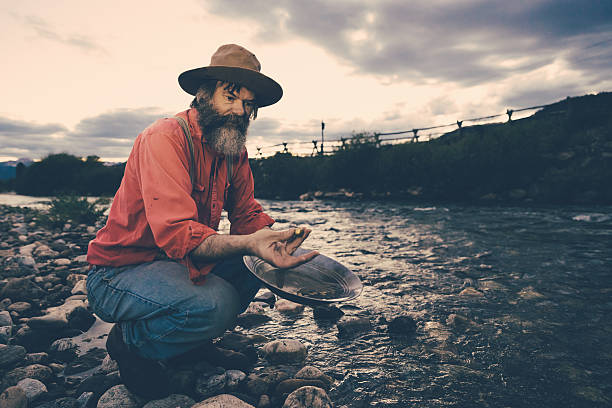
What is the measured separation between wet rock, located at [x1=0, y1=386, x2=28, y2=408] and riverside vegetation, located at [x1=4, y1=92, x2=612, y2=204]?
12837 millimetres

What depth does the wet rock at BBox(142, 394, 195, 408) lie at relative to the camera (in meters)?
→ 1.52

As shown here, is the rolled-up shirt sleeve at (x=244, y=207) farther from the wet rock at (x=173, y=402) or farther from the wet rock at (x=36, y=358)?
the wet rock at (x=36, y=358)

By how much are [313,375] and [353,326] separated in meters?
0.66

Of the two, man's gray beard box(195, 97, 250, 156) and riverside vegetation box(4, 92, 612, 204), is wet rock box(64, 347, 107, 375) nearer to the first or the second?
man's gray beard box(195, 97, 250, 156)

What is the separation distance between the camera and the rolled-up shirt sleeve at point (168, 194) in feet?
4.58

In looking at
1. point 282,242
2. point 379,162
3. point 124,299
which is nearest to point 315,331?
point 282,242

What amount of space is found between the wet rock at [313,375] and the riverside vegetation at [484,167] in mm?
11779

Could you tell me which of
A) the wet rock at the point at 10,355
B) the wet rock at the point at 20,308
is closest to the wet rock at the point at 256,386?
the wet rock at the point at 10,355

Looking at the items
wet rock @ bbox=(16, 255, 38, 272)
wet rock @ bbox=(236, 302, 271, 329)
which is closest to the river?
wet rock @ bbox=(236, 302, 271, 329)

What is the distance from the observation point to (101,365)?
6.16 feet

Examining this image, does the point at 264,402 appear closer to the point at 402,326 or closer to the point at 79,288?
the point at 402,326

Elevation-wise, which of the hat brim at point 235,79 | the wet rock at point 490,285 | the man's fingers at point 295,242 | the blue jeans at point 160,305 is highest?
the hat brim at point 235,79

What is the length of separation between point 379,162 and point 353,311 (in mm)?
13746

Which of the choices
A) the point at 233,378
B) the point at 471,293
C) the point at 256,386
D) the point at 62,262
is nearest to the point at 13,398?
the point at 233,378
